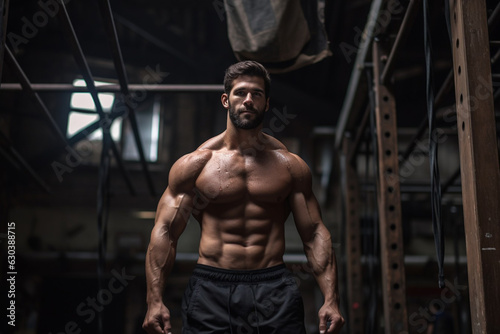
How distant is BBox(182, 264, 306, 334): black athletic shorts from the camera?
Result: 9.53 ft

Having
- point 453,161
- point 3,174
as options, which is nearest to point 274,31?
point 3,174

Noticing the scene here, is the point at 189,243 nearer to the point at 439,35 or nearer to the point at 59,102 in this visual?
the point at 59,102

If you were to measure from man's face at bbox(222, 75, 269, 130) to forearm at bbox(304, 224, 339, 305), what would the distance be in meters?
0.72

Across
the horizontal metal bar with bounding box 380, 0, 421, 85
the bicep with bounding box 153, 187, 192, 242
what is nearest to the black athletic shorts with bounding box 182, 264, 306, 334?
the bicep with bounding box 153, 187, 192, 242

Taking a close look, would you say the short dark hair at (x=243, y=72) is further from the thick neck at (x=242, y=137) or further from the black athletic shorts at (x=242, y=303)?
the black athletic shorts at (x=242, y=303)

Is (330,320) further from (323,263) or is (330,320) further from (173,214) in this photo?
(173,214)

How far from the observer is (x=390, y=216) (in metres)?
4.09

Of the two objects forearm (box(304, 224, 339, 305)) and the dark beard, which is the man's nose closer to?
the dark beard

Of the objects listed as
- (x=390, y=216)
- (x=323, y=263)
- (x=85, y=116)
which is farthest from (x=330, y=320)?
(x=85, y=116)

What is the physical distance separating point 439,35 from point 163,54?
428cm

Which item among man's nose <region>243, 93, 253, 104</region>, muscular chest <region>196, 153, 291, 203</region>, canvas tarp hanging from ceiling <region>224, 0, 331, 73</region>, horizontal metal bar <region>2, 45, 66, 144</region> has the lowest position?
muscular chest <region>196, 153, 291, 203</region>

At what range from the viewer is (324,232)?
3195 millimetres

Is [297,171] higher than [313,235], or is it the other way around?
[297,171]

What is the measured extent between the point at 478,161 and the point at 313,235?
42.2 inches
